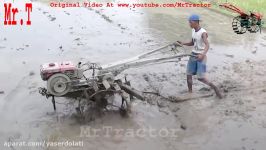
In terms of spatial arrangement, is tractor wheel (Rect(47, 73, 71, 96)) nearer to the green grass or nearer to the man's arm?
the man's arm

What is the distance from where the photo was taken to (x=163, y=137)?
23.1 ft

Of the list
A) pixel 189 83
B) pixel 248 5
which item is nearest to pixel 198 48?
pixel 189 83

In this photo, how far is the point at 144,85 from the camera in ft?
31.0

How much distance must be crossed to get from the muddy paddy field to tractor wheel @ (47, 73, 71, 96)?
647 mm

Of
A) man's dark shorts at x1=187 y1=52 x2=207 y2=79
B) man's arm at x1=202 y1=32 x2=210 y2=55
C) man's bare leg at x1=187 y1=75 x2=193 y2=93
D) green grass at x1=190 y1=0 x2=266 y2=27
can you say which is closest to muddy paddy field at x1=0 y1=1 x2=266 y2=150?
man's bare leg at x1=187 y1=75 x2=193 y2=93

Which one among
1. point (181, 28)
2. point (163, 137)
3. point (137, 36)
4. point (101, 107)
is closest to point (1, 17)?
point (137, 36)

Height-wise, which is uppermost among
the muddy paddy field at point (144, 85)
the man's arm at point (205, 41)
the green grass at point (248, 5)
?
the green grass at point (248, 5)

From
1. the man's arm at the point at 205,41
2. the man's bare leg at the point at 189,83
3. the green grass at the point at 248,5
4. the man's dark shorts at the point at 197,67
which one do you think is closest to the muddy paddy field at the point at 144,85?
the man's bare leg at the point at 189,83

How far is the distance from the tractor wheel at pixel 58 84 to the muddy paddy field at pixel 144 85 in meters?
0.65

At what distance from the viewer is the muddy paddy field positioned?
704cm

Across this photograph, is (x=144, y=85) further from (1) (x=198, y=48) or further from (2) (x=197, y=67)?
(1) (x=198, y=48)

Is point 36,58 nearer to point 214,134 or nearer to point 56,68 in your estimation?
point 56,68

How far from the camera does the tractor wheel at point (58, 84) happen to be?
23.3ft

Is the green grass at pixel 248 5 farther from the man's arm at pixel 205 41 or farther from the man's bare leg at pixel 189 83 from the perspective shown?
the man's arm at pixel 205 41
